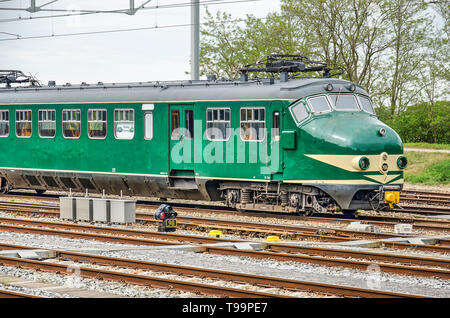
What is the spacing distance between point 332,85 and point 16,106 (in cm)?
1122

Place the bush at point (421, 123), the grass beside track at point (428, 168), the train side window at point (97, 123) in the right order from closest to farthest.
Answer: the train side window at point (97, 123), the grass beside track at point (428, 168), the bush at point (421, 123)

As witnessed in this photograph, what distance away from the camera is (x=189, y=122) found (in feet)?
68.0

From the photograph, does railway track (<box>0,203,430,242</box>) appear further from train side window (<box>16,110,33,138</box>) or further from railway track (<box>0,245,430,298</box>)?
train side window (<box>16,110,33,138</box>)

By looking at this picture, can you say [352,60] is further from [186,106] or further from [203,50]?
[186,106]

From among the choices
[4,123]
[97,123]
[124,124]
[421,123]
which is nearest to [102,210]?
[124,124]

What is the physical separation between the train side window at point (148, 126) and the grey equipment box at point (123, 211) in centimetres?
331

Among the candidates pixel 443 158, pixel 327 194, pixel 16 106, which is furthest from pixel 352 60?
pixel 327 194

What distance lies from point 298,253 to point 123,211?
577cm

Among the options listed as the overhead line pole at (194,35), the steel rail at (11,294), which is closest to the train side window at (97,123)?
the overhead line pole at (194,35)

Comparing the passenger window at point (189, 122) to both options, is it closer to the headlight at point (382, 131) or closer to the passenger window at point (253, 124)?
the passenger window at point (253, 124)

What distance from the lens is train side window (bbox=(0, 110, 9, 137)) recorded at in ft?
84.1

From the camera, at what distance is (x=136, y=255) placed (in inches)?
562

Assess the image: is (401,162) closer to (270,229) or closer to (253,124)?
(253,124)

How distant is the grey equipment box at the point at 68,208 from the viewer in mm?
19703
